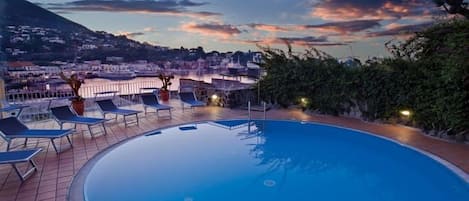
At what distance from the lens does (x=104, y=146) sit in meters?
5.60

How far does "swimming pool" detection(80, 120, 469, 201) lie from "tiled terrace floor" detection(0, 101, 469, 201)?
282 millimetres

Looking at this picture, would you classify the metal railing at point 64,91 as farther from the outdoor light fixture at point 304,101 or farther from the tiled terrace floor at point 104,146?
the outdoor light fixture at point 304,101

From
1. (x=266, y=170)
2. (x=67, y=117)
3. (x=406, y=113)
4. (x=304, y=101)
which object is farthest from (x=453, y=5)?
(x=67, y=117)

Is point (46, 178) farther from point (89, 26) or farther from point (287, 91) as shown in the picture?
point (89, 26)

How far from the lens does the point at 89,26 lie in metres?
12.3

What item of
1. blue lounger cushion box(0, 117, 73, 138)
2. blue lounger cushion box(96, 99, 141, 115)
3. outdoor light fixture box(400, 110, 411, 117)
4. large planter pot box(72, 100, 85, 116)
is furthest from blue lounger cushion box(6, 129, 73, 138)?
outdoor light fixture box(400, 110, 411, 117)

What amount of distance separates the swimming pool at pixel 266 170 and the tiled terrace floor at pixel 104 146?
282mm

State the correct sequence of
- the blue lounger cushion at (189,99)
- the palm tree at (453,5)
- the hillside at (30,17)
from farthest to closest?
1. the hillside at (30,17)
2. the blue lounger cushion at (189,99)
3. the palm tree at (453,5)

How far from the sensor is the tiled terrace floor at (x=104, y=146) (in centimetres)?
378

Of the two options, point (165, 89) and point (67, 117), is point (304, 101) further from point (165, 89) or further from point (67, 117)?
point (67, 117)

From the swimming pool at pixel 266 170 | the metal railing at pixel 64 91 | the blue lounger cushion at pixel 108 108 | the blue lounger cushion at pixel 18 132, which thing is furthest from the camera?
the metal railing at pixel 64 91

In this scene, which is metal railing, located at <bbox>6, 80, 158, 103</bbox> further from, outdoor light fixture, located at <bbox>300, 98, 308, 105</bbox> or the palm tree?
the palm tree

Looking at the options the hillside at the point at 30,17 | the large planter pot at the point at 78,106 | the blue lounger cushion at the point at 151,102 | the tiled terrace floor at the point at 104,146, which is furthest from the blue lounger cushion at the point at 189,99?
the hillside at the point at 30,17

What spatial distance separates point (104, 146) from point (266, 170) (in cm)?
287
